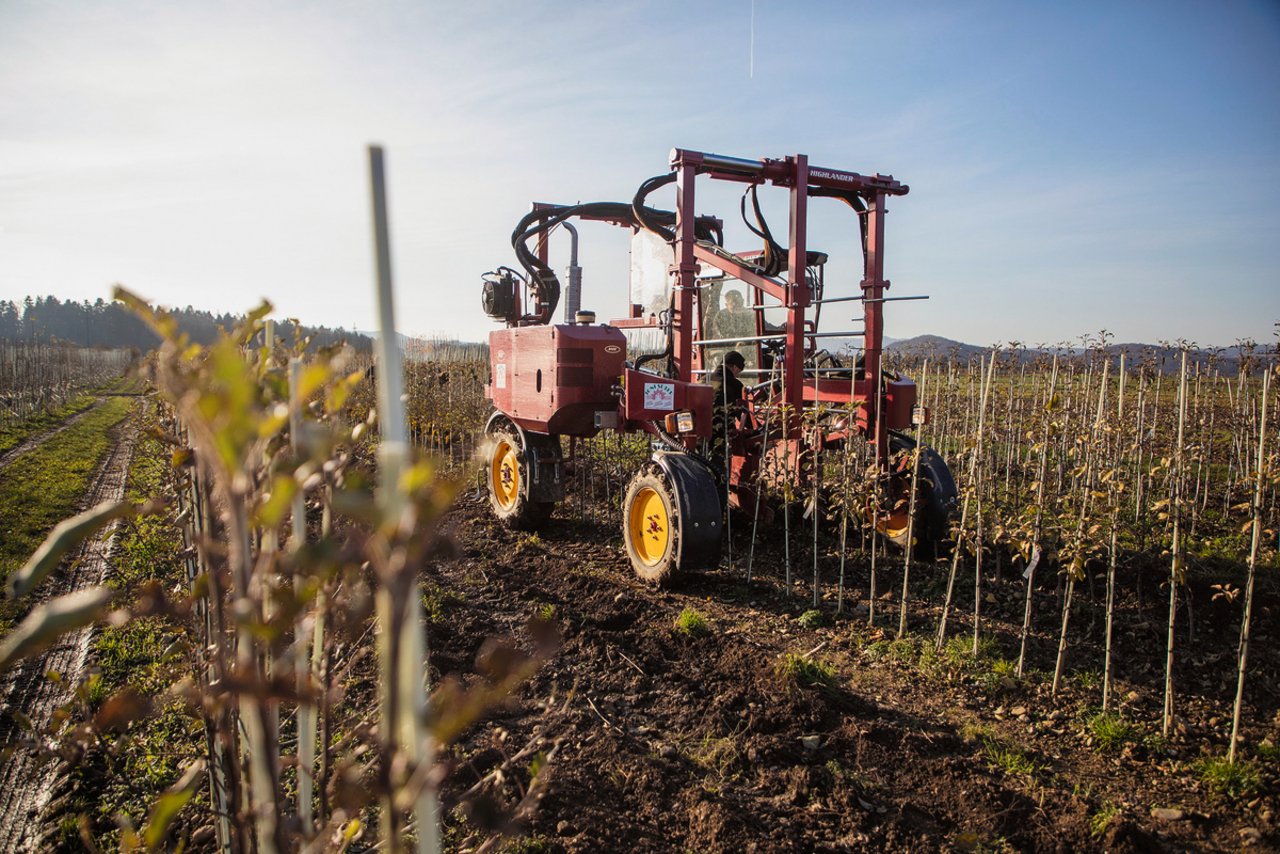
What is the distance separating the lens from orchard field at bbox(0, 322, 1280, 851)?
725 millimetres

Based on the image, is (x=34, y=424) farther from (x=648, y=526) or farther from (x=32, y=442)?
(x=648, y=526)

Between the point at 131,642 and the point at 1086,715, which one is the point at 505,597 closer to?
the point at 131,642

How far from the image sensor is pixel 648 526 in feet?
17.9

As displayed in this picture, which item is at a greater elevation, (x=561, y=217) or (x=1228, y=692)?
(x=561, y=217)

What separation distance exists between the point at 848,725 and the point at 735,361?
381cm

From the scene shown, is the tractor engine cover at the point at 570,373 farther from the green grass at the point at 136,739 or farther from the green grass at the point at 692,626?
the green grass at the point at 136,739

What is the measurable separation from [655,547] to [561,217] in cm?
336

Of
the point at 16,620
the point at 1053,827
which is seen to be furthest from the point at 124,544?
the point at 1053,827

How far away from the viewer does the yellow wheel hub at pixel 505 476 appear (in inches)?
285

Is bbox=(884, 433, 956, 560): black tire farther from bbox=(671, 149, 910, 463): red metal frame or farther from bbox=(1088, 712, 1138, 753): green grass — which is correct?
bbox=(1088, 712, 1138, 753): green grass

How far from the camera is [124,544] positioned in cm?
688

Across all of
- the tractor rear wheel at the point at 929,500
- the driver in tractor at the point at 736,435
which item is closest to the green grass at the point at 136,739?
the driver in tractor at the point at 736,435

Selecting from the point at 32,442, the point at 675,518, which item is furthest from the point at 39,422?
the point at 675,518

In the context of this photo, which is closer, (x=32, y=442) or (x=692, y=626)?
(x=692, y=626)
